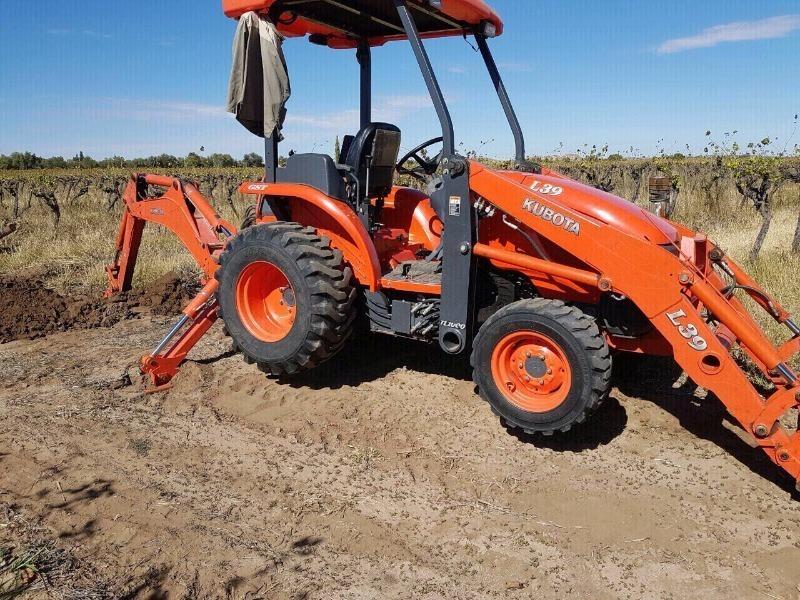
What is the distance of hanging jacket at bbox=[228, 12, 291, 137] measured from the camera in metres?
4.25

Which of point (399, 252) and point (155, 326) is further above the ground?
point (399, 252)

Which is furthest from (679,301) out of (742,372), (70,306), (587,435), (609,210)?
(70,306)

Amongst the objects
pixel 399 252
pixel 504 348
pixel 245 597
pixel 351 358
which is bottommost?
pixel 245 597

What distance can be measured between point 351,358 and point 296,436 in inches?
49.7

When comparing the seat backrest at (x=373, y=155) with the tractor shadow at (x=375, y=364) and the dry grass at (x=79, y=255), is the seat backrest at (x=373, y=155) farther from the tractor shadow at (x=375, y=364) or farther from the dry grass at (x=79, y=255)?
the dry grass at (x=79, y=255)

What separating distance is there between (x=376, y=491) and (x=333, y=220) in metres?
1.98

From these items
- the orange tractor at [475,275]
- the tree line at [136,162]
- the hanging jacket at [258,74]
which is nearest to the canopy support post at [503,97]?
the orange tractor at [475,275]

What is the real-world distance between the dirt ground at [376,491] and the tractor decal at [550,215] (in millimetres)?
1250

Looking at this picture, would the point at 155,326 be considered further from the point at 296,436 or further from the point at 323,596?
the point at 323,596

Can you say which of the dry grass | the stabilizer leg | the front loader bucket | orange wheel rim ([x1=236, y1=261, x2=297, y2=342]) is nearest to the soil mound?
the dry grass

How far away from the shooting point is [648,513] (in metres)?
3.28

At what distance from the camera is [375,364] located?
515 cm

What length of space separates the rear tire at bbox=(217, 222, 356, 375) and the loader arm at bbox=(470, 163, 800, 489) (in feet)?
3.21

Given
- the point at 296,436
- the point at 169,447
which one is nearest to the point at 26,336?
the point at 169,447
